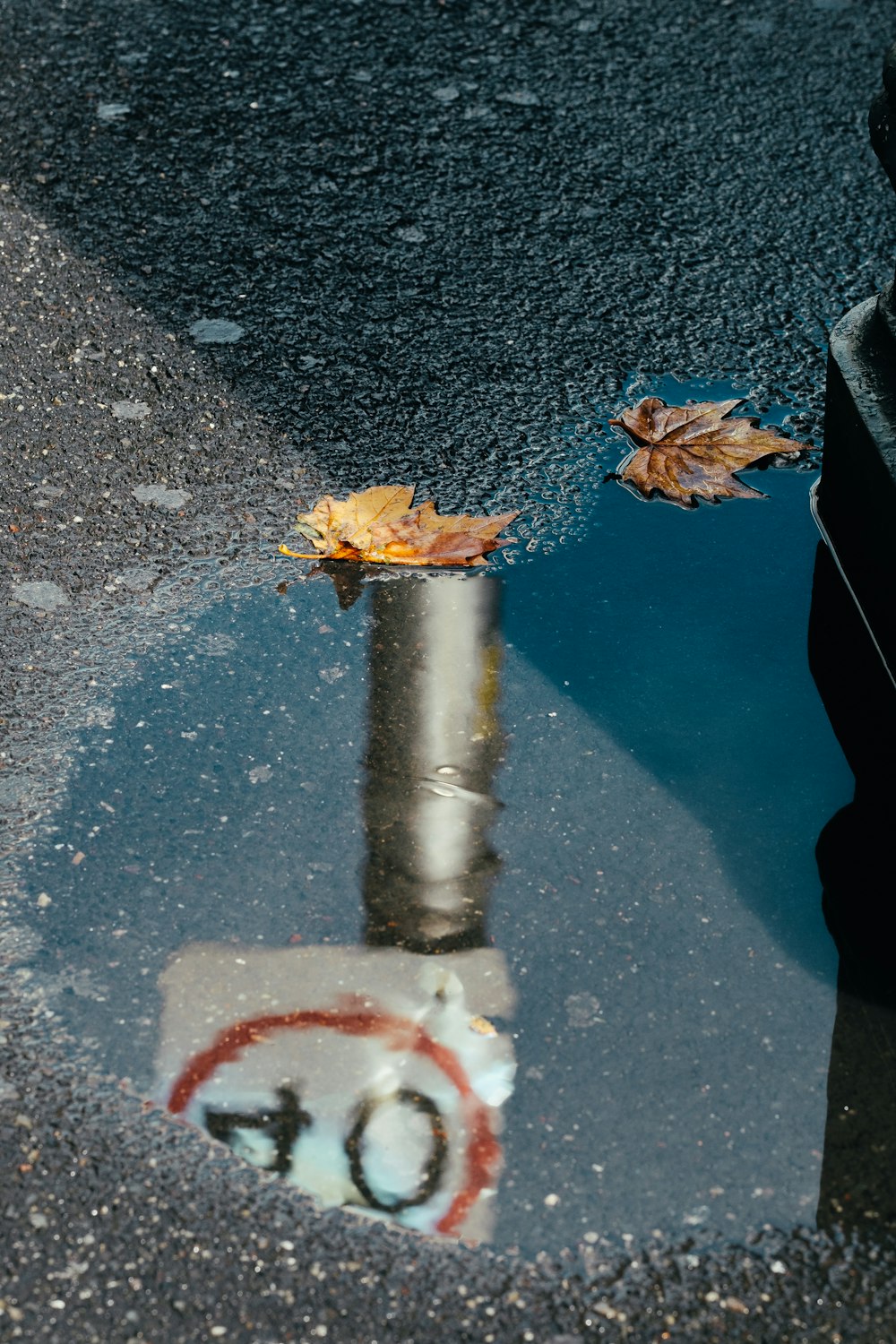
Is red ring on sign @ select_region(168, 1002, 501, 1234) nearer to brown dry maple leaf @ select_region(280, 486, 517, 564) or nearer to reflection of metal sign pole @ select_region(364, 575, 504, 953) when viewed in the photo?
reflection of metal sign pole @ select_region(364, 575, 504, 953)

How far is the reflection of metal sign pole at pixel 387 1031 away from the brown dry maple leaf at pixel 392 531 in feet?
1.59

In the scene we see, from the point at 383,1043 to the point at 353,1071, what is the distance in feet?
0.19

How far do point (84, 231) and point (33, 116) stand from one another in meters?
0.69

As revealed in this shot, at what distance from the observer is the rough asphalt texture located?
165cm

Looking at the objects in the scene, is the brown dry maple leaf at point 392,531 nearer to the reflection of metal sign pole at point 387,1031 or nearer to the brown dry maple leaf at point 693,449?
the brown dry maple leaf at point 693,449

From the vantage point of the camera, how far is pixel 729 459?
291 cm

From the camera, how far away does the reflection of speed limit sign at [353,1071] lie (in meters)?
1.76

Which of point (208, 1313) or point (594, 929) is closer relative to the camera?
point (208, 1313)

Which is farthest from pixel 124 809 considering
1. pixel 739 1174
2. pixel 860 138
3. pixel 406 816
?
pixel 860 138

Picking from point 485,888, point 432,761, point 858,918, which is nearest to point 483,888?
point 485,888

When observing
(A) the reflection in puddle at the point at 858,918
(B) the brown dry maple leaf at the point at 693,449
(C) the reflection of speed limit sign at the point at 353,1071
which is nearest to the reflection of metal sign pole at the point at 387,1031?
(C) the reflection of speed limit sign at the point at 353,1071

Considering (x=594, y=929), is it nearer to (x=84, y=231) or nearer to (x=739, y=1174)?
(x=739, y=1174)

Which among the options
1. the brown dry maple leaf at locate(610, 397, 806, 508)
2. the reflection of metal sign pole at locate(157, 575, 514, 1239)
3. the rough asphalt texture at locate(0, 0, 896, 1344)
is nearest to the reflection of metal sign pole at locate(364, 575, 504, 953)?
the reflection of metal sign pole at locate(157, 575, 514, 1239)

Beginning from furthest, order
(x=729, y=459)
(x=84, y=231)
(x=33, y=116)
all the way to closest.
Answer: (x=33, y=116) → (x=84, y=231) → (x=729, y=459)
